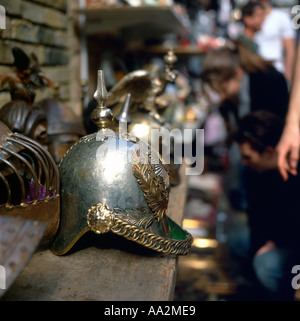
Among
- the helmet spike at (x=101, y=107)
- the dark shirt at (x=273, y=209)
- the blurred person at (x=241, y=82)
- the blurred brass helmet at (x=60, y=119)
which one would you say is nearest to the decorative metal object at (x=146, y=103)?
the blurred brass helmet at (x=60, y=119)

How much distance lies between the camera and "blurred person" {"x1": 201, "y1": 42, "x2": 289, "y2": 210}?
257 centimetres

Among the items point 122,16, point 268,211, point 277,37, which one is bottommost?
point 268,211

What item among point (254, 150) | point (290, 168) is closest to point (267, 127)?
point (254, 150)

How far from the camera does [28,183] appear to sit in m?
1.22

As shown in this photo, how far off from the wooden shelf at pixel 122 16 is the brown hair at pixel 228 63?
0.54m

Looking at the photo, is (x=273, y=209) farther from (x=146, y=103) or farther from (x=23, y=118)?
(x=23, y=118)

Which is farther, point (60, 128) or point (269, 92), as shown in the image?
point (269, 92)

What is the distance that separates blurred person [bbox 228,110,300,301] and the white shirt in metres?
0.94

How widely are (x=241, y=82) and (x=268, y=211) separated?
1097 millimetres

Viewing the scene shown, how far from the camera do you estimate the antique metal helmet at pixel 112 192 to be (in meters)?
1.17

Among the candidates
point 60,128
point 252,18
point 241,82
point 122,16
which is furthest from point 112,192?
point 252,18

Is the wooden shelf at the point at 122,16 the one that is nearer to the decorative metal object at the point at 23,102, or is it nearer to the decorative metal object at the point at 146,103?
the decorative metal object at the point at 146,103

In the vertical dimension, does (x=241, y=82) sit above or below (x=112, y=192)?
above
